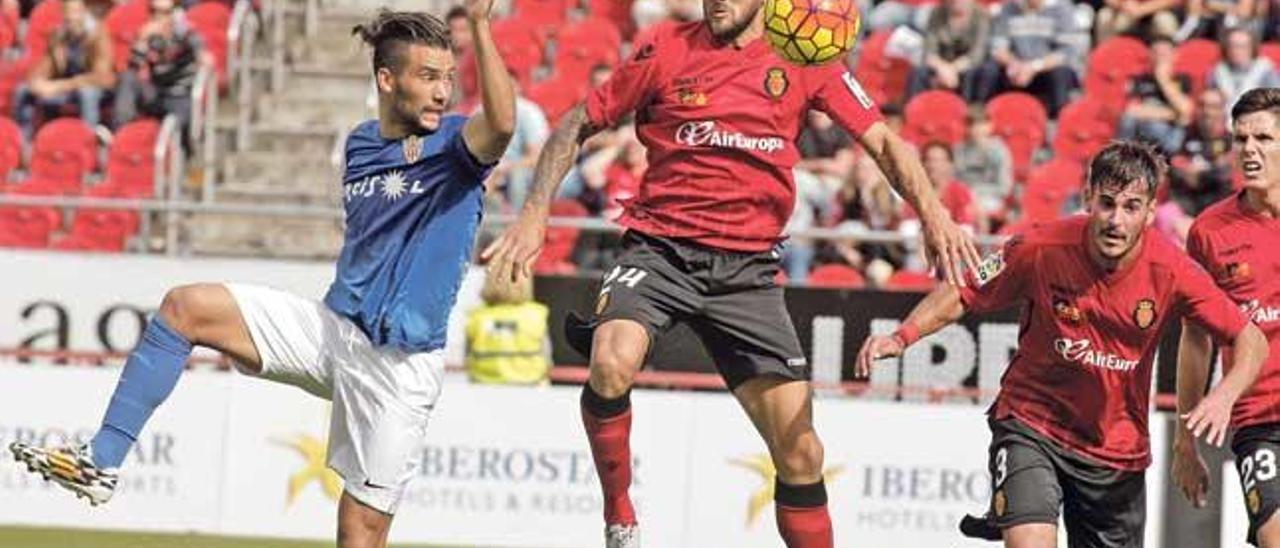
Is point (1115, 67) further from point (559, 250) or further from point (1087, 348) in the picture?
point (1087, 348)

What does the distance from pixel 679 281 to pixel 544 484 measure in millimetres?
5444

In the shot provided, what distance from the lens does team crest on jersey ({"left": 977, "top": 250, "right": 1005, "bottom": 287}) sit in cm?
1030

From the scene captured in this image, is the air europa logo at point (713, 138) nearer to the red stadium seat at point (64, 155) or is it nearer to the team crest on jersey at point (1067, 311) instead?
the team crest on jersey at point (1067, 311)

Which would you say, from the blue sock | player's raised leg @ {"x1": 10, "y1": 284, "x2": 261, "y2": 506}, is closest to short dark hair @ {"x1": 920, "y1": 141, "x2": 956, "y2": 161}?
player's raised leg @ {"x1": 10, "y1": 284, "x2": 261, "y2": 506}

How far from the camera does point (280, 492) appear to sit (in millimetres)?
16266

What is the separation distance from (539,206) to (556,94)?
10.4 m

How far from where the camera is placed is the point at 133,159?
20.4 metres

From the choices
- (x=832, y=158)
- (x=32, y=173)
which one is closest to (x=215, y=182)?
(x=32, y=173)

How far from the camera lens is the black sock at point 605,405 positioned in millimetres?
10852

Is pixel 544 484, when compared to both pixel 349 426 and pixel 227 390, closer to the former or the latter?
pixel 227 390

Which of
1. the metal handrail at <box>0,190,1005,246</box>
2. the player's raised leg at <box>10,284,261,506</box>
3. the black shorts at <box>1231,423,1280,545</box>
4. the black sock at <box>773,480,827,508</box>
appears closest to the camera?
the player's raised leg at <box>10,284,261,506</box>

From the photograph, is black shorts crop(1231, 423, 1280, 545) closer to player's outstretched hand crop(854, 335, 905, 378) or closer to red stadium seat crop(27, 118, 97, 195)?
player's outstretched hand crop(854, 335, 905, 378)

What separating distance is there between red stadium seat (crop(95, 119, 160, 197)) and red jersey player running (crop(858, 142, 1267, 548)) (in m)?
11.0

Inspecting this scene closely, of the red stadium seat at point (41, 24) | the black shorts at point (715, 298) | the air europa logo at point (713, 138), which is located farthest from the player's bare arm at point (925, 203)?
the red stadium seat at point (41, 24)
